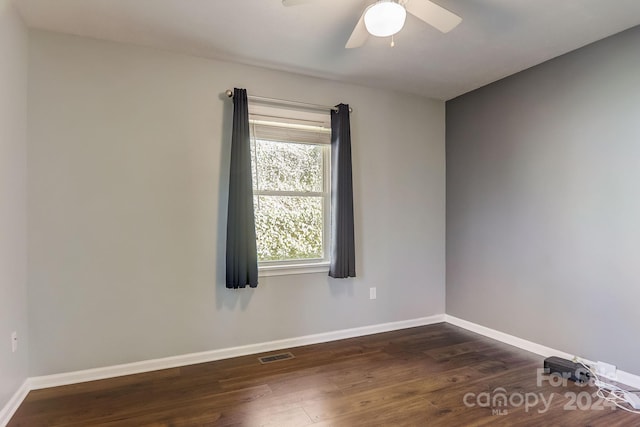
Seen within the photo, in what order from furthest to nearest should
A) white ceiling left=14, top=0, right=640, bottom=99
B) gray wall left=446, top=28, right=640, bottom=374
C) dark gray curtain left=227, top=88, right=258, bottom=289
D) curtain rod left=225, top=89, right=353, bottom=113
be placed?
1. curtain rod left=225, top=89, right=353, bottom=113
2. dark gray curtain left=227, top=88, right=258, bottom=289
3. gray wall left=446, top=28, right=640, bottom=374
4. white ceiling left=14, top=0, right=640, bottom=99

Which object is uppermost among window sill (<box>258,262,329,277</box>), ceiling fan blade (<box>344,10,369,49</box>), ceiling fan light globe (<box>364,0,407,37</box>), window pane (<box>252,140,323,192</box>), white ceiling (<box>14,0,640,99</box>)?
white ceiling (<box>14,0,640,99</box>)

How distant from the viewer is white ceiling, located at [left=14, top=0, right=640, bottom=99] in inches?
88.8

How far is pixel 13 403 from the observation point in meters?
2.19

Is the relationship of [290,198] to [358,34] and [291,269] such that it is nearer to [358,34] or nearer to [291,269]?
[291,269]

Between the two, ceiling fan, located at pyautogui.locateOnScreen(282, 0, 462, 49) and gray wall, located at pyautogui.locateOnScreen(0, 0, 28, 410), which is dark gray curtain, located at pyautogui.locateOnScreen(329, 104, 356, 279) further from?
gray wall, located at pyautogui.locateOnScreen(0, 0, 28, 410)

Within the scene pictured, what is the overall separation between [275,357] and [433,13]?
2.72 metres

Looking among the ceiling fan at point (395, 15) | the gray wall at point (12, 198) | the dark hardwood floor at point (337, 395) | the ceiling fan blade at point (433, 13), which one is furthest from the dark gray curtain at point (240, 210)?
the ceiling fan blade at point (433, 13)

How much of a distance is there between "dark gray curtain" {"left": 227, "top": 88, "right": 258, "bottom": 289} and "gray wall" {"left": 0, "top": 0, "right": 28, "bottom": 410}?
4.41ft

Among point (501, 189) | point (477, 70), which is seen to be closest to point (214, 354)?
point (501, 189)

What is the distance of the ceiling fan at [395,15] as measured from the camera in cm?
179

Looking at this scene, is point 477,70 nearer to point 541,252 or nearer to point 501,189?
point 501,189

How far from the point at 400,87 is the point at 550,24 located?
4.71 feet

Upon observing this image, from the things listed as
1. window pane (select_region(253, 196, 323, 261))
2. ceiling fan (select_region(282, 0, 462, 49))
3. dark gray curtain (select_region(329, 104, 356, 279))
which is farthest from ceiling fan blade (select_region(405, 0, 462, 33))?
window pane (select_region(253, 196, 323, 261))

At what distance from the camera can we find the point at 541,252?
3.11 meters
